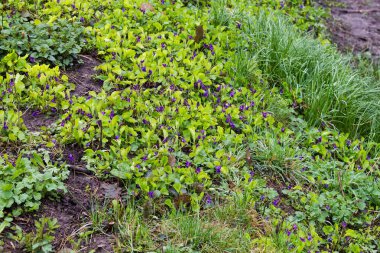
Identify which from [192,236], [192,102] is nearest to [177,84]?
[192,102]

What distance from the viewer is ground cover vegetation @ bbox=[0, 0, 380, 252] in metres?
3.11

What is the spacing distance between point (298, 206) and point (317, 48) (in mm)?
2237

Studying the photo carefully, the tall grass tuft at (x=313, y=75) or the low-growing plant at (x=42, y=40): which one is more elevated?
the low-growing plant at (x=42, y=40)

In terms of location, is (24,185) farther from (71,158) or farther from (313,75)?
(313,75)

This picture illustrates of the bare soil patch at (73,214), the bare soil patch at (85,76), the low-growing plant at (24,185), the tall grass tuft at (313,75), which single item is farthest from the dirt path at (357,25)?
the low-growing plant at (24,185)

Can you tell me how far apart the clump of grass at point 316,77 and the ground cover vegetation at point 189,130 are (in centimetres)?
1

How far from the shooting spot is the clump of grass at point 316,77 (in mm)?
4703

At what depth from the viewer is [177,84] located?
433cm

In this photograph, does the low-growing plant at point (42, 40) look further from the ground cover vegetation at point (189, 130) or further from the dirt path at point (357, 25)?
the dirt path at point (357, 25)

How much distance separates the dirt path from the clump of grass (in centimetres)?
130

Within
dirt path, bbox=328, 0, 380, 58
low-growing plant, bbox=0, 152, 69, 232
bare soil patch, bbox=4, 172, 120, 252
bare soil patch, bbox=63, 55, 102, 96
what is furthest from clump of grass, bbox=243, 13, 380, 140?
low-growing plant, bbox=0, 152, 69, 232

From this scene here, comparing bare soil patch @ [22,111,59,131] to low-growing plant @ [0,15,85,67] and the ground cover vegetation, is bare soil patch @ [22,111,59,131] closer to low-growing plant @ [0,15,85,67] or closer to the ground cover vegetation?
the ground cover vegetation

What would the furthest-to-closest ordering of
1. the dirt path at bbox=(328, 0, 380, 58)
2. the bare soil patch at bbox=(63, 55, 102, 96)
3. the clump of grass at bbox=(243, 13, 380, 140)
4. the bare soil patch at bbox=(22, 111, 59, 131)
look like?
the dirt path at bbox=(328, 0, 380, 58) → the clump of grass at bbox=(243, 13, 380, 140) → the bare soil patch at bbox=(63, 55, 102, 96) → the bare soil patch at bbox=(22, 111, 59, 131)

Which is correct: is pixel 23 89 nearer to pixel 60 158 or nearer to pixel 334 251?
pixel 60 158
